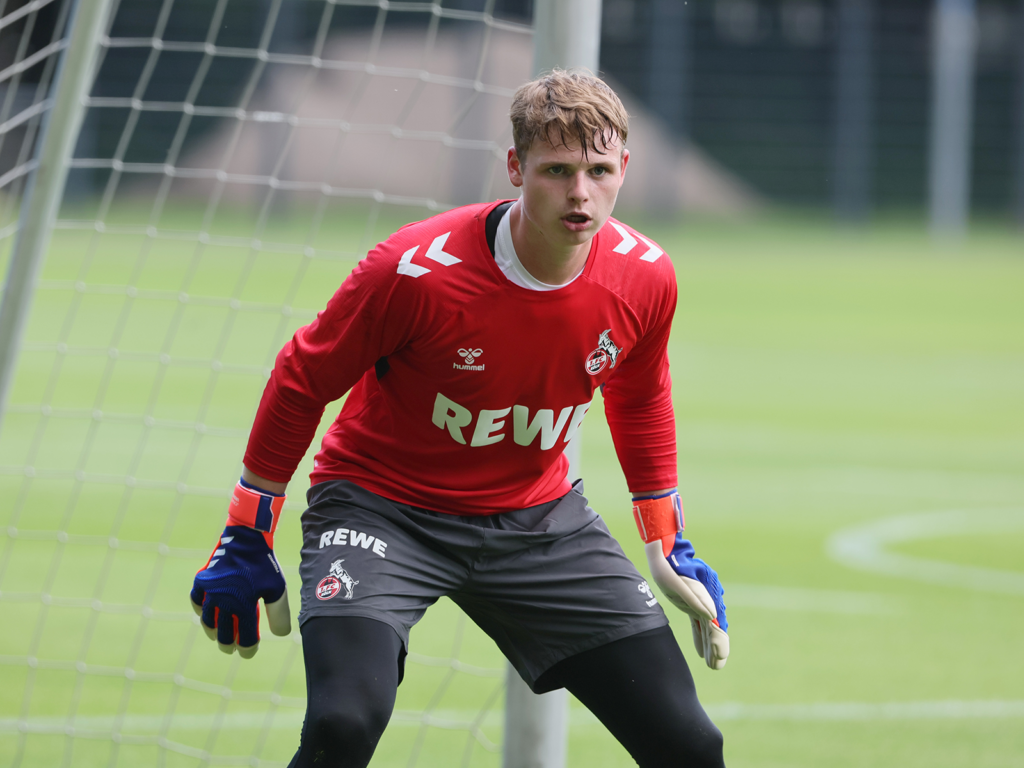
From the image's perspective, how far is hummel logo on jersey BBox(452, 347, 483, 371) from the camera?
2740mm

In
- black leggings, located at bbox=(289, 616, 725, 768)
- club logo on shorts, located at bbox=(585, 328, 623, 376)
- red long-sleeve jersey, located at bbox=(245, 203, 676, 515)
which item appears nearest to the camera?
black leggings, located at bbox=(289, 616, 725, 768)

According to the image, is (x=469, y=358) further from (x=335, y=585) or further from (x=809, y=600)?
(x=809, y=600)

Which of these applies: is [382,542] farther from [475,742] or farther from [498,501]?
[475,742]

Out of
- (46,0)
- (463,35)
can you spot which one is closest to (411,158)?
(463,35)

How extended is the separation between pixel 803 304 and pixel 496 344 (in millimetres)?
15647

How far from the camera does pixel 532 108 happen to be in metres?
2.63

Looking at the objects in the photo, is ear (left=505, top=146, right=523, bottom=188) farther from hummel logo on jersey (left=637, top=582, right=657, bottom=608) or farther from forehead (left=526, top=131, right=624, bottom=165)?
hummel logo on jersey (left=637, top=582, right=657, bottom=608)

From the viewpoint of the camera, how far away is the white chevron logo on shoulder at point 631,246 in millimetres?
2879

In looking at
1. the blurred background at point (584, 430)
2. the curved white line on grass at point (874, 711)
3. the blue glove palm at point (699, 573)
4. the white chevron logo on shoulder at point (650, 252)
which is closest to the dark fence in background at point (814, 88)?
the blurred background at point (584, 430)

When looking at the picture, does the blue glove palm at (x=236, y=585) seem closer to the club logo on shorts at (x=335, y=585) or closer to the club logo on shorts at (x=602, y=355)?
the club logo on shorts at (x=335, y=585)

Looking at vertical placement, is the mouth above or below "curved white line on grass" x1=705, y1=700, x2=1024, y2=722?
above

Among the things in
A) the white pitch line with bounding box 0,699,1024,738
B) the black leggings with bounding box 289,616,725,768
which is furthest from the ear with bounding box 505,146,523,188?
the white pitch line with bounding box 0,699,1024,738

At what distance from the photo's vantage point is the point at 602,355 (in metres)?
2.85

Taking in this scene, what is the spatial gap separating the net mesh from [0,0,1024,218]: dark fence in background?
35.1ft
